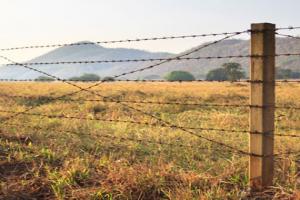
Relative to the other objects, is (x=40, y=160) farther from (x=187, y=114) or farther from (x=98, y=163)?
(x=187, y=114)

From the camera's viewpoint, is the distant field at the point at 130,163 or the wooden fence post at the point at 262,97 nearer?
the wooden fence post at the point at 262,97

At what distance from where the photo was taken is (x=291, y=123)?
16.6 metres

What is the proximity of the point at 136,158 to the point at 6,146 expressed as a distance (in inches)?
106

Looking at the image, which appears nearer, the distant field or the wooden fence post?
the wooden fence post

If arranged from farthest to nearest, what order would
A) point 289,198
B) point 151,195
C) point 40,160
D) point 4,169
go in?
point 40,160 < point 4,169 < point 151,195 < point 289,198

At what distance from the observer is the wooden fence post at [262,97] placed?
633 cm

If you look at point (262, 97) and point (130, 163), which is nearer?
point (262, 97)

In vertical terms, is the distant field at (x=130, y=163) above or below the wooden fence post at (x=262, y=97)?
below

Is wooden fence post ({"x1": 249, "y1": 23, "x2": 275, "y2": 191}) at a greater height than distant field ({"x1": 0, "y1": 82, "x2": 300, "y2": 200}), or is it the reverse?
wooden fence post ({"x1": 249, "y1": 23, "x2": 275, "y2": 191})

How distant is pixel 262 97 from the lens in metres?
6.34

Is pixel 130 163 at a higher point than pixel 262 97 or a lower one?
lower

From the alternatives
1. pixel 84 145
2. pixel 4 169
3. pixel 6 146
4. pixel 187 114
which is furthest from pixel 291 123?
pixel 4 169

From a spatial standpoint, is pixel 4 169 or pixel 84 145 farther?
pixel 84 145

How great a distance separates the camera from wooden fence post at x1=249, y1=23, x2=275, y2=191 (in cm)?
633
